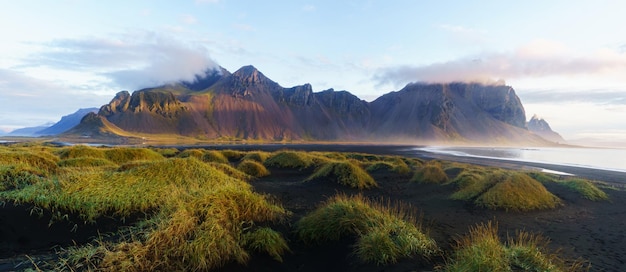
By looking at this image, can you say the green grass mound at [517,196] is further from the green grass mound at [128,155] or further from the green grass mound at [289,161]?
the green grass mound at [128,155]

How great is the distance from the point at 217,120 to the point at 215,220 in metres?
197

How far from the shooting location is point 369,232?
7.26 metres

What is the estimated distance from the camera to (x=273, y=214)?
902 cm

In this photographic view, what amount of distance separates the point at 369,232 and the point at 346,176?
424 inches

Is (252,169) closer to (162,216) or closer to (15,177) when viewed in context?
(15,177)

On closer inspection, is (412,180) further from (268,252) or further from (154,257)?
(154,257)

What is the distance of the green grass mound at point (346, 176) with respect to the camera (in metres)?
17.5

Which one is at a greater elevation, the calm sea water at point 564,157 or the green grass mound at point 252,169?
the calm sea water at point 564,157

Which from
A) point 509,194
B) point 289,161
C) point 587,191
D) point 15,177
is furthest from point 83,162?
point 587,191

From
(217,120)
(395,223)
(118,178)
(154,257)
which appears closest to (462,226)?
(395,223)

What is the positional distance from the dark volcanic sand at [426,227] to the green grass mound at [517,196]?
509 mm

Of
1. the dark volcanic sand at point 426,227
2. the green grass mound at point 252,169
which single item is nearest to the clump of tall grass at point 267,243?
the dark volcanic sand at point 426,227

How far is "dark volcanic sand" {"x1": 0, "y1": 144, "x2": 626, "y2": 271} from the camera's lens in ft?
21.7

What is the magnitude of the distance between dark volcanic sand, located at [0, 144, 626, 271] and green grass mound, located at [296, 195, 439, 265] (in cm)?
24
